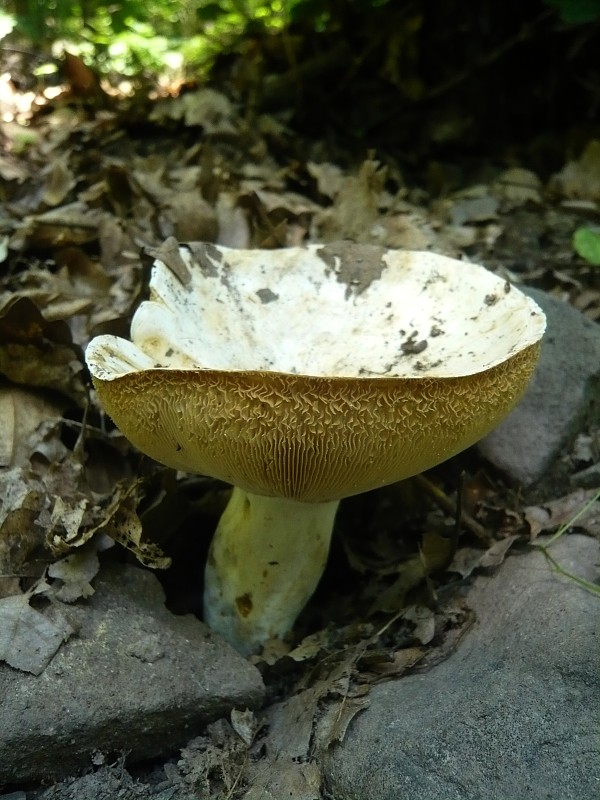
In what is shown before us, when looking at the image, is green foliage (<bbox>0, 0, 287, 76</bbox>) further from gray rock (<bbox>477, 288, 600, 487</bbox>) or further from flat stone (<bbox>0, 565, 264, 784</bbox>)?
flat stone (<bbox>0, 565, 264, 784</bbox>)

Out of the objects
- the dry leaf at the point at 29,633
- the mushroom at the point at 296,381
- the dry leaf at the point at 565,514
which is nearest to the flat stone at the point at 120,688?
the dry leaf at the point at 29,633

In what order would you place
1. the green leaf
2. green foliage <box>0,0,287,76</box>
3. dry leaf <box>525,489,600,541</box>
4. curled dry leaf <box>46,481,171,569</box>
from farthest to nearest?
1. green foliage <box>0,0,287,76</box>
2. the green leaf
3. dry leaf <box>525,489,600,541</box>
4. curled dry leaf <box>46,481,171,569</box>

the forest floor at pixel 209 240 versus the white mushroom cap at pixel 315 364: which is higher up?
the white mushroom cap at pixel 315 364

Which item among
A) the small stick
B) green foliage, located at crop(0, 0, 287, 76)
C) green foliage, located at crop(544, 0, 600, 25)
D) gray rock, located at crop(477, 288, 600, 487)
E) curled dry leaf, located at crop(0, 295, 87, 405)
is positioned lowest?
the small stick

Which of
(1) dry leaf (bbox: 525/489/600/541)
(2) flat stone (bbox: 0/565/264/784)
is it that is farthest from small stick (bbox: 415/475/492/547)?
(2) flat stone (bbox: 0/565/264/784)

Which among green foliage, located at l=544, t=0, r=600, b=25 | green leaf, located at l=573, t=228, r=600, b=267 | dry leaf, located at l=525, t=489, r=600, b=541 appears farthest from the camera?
green foliage, located at l=544, t=0, r=600, b=25

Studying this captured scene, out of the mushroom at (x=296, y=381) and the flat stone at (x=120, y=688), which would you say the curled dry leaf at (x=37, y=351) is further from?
the flat stone at (x=120, y=688)

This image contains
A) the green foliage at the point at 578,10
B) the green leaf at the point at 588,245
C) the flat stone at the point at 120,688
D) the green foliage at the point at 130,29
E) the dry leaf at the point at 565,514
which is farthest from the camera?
the green foliage at the point at 130,29
